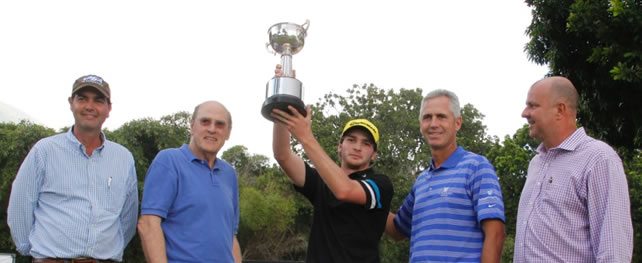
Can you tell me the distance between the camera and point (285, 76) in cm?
359

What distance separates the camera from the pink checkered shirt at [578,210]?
3160mm

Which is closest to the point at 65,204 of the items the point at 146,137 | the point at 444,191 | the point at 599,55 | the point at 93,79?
the point at 93,79

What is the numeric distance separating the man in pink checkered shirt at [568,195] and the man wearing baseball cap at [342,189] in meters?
0.86

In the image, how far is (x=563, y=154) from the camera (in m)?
3.56

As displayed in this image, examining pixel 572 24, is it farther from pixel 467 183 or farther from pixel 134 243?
pixel 134 243

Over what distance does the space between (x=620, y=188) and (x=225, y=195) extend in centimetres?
226

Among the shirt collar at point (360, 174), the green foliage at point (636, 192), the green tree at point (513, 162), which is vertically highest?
the green tree at point (513, 162)

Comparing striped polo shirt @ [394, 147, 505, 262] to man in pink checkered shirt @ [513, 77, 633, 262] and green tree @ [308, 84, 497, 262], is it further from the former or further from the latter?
green tree @ [308, 84, 497, 262]

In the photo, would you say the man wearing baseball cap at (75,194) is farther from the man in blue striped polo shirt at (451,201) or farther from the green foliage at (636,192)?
the green foliage at (636,192)

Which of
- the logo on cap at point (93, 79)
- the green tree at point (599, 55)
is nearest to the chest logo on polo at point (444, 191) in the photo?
the logo on cap at point (93, 79)

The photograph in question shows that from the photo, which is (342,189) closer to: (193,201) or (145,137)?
(193,201)

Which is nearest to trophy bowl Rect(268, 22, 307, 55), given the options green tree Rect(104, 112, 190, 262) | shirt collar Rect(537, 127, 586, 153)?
shirt collar Rect(537, 127, 586, 153)

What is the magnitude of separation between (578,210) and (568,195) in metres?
0.09

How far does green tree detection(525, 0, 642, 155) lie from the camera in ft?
24.9
